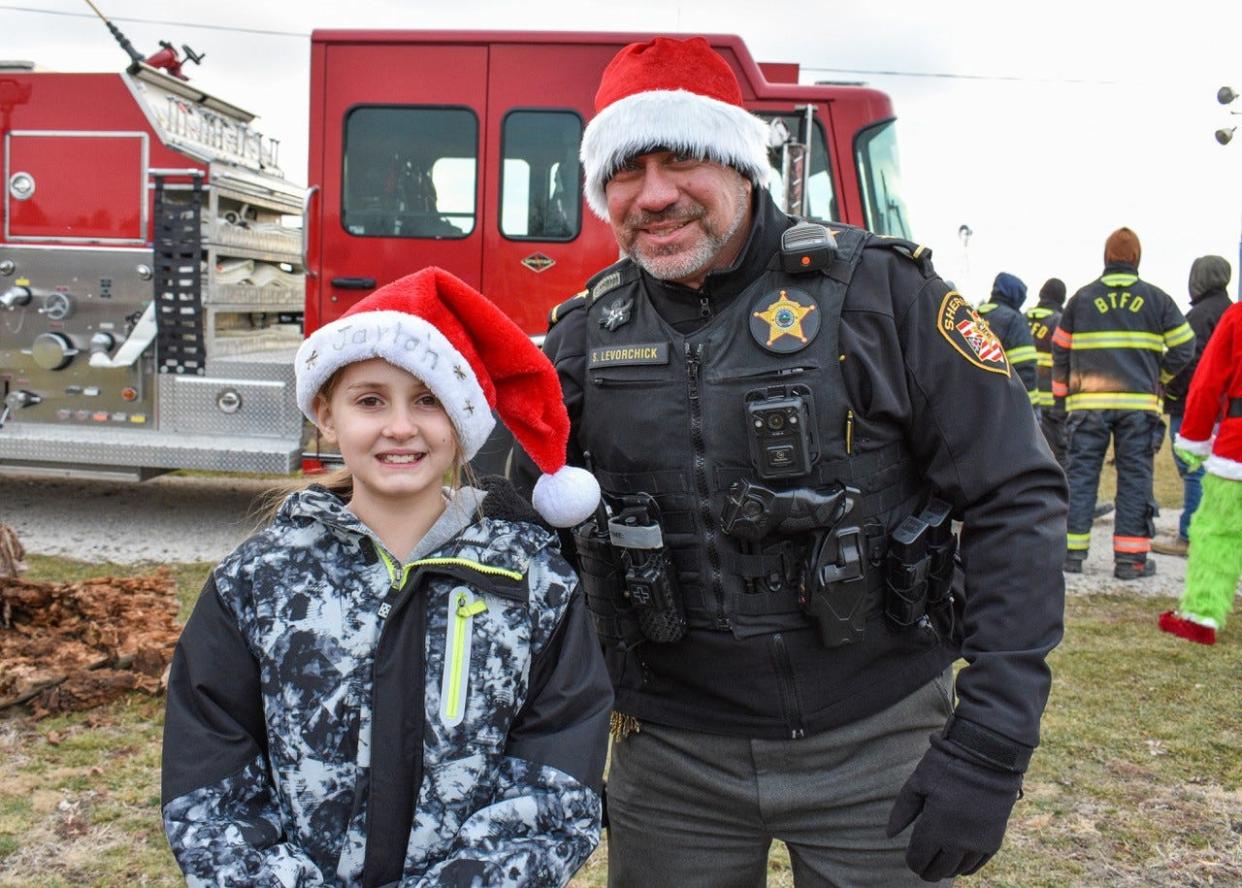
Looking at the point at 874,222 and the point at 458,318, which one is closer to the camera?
the point at 458,318

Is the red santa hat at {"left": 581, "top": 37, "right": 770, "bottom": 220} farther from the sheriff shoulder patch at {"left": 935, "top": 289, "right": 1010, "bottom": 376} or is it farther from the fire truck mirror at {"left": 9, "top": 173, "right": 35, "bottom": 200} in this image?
the fire truck mirror at {"left": 9, "top": 173, "right": 35, "bottom": 200}

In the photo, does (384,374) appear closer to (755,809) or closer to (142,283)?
(755,809)

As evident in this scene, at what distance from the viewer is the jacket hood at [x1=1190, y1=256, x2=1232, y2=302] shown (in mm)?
7535

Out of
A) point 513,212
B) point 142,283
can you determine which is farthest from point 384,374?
point 142,283

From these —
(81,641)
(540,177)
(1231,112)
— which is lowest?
(81,641)

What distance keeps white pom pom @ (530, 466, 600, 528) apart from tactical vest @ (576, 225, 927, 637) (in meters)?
0.22

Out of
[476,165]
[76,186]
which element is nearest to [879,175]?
[476,165]

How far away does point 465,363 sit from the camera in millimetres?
1663

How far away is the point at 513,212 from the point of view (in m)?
6.37

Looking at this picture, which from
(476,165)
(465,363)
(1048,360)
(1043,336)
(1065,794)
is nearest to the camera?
(465,363)

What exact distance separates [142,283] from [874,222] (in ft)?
14.6

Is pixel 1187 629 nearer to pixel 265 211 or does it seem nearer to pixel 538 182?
pixel 538 182

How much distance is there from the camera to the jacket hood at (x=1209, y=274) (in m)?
7.54

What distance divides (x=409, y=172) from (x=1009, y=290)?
428cm
